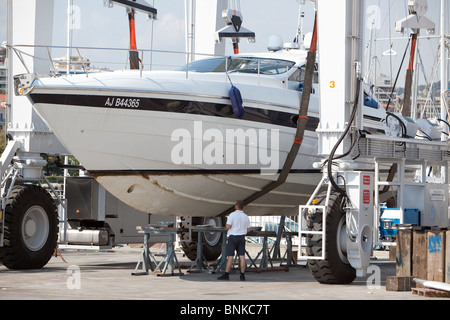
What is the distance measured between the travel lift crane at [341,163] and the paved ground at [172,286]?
0.50 metres

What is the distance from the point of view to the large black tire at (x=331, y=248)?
40.6 ft

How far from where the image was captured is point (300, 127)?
1491 cm

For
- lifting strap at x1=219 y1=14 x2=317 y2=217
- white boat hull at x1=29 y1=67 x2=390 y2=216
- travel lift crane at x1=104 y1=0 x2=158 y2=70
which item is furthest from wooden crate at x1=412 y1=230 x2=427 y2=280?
travel lift crane at x1=104 y1=0 x2=158 y2=70

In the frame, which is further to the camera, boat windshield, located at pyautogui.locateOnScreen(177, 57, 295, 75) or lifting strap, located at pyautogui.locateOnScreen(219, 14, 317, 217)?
boat windshield, located at pyautogui.locateOnScreen(177, 57, 295, 75)

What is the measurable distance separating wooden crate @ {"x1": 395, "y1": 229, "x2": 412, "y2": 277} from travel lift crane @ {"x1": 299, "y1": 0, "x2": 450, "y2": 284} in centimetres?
53

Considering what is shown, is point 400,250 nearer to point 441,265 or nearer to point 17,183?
point 441,265

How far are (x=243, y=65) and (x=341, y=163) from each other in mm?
3556

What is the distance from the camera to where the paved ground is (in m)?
10.9

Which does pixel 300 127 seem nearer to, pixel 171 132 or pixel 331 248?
pixel 171 132

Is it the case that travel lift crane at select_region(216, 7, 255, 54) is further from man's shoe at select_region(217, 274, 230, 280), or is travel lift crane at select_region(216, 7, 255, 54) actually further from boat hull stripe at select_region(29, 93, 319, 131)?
man's shoe at select_region(217, 274, 230, 280)

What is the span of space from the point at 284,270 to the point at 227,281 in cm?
287

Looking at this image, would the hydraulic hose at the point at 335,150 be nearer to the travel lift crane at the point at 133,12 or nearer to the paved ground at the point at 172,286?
the paved ground at the point at 172,286
